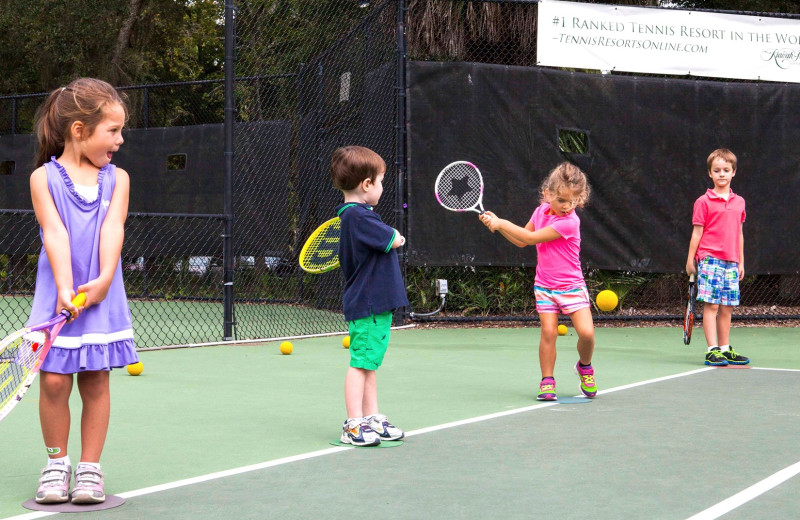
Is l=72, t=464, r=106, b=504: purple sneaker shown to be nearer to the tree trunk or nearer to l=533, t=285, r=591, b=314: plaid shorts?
l=533, t=285, r=591, b=314: plaid shorts

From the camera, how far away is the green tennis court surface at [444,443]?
307cm

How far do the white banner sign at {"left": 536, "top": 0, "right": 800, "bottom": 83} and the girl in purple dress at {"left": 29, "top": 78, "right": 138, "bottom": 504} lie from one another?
6.33 metres

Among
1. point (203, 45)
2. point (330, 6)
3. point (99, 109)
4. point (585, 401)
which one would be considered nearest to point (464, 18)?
point (330, 6)

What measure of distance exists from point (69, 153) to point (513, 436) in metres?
2.13

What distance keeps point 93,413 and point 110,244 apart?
53 centimetres

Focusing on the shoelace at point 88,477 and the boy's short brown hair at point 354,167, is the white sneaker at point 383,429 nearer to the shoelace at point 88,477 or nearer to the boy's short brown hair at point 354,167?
the boy's short brown hair at point 354,167

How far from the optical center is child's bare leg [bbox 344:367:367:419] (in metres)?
4.01

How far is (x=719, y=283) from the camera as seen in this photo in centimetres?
667

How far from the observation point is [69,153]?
3104mm

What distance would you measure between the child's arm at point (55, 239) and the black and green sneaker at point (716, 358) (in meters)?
4.76

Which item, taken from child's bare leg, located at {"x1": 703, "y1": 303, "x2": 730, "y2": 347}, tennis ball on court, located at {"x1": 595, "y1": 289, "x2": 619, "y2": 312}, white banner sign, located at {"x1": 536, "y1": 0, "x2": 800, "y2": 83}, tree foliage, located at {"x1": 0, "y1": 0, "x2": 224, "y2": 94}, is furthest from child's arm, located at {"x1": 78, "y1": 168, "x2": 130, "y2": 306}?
tree foliage, located at {"x1": 0, "y1": 0, "x2": 224, "y2": 94}

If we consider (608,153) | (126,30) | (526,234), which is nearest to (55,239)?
(526,234)

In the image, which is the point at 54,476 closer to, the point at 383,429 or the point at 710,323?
the point at 383,429

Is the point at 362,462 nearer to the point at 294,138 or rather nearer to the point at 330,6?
the point at 294,138
